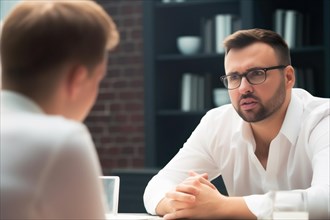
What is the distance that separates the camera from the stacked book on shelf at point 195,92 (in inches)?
151

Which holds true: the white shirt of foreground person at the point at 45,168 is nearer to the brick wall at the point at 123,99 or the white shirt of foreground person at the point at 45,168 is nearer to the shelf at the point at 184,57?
the shelf at the point at 184,57

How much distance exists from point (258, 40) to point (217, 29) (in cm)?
164

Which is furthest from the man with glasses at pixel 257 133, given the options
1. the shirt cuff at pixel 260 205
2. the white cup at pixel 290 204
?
the white cup at pixel 290 204

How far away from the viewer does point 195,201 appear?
161 centimetres

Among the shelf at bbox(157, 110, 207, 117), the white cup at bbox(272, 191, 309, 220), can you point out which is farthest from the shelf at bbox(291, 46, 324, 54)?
the white cup at bbox(272, 191, 309, 220)

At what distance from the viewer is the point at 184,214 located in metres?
1.61

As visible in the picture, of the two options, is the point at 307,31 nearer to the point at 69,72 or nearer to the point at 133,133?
the point at 133,133

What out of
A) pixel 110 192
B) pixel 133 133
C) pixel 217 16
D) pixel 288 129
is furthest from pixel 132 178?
pixel 110 192

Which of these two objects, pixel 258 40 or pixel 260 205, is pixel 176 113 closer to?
pixel 258 40

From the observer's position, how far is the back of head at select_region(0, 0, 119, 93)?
0.91 metres

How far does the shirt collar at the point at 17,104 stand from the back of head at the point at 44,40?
13 mm

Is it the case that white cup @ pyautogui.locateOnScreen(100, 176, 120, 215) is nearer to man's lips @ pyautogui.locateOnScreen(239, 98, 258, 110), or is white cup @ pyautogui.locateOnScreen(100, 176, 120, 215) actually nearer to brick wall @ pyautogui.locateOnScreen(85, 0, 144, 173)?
man's lips @ pyautogui.locateOnScreen(239, 98, 258, 110)

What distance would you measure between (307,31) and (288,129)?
1752 millimetres

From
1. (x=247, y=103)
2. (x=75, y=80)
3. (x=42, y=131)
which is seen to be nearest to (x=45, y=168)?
(x=42, y=131)
